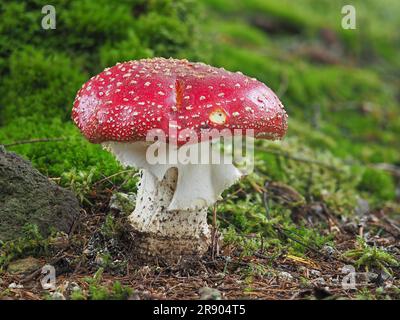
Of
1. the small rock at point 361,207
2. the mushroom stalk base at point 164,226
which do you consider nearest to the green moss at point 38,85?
the mushroom stalk base at point 164,226

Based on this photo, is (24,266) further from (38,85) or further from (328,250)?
(38,85)

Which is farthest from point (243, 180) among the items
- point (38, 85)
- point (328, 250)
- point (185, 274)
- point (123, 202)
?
point (38, 85)

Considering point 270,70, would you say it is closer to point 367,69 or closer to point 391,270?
point 367,69

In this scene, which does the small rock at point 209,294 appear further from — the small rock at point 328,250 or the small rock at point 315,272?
the small rock at point 328,250

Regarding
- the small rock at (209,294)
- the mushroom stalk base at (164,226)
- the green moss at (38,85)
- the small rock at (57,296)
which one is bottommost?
the small rock at (209,294)

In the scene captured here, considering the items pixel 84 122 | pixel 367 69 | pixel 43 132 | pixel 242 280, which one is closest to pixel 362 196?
pixel 242 280
